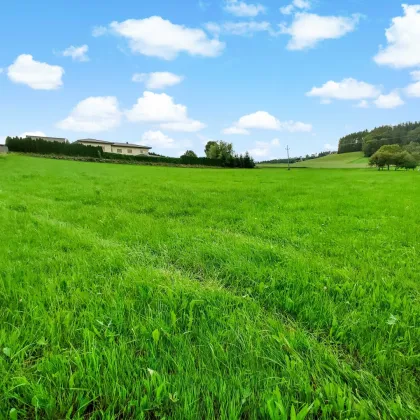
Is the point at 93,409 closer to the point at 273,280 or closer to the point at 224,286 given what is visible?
the point at 224,286

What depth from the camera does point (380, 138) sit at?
350 feet

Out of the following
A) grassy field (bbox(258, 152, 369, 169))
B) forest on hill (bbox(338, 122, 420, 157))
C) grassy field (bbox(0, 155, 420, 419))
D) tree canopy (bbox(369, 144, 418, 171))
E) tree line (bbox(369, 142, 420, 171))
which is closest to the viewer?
grassy field (bbox(0, 155, 420, 419))

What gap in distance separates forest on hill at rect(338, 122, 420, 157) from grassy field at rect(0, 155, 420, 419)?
11076 centimetres

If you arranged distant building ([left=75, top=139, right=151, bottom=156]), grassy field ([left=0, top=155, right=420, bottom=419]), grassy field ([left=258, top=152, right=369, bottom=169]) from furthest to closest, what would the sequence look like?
1. distant building ([left=75, top=139, right=151, bottom=156])
2. grassy field ([left=258, top=152, right=369, bottom=169])
3. grassy field ([left=0, top=155, right=420, bottom=419])

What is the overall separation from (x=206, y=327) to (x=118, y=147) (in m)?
98.1

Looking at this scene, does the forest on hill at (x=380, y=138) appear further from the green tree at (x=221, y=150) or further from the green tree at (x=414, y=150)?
the green tree at (x=221, y=150)

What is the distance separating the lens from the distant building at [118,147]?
87062mm

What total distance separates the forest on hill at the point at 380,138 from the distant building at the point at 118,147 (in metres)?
83.4

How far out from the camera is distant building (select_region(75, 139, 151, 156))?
87.1 meters

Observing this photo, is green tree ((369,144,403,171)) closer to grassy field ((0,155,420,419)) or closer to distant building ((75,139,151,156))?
distant building ((75,139,151,156))

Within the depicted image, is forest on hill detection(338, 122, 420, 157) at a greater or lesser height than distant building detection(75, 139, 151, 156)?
greater

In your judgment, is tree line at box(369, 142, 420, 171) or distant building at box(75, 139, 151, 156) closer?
tree line at box(369, 142, 420, 171)

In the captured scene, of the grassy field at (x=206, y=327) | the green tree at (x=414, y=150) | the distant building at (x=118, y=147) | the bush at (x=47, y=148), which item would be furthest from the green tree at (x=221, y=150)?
the grassy field at (x=206, y=327)

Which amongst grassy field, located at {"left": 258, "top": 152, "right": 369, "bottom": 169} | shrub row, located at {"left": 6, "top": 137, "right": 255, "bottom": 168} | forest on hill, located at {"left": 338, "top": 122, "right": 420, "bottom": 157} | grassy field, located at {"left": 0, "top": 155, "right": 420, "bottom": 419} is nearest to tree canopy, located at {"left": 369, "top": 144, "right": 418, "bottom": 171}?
grassy field, located at {"left": 258, "top": 152, "right": 369, "bottom": 169}
